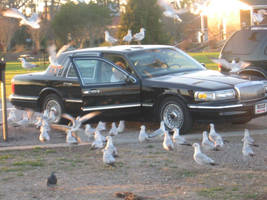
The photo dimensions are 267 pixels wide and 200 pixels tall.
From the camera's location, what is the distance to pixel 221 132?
9.95m

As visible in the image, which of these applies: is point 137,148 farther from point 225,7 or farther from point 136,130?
point 225,7

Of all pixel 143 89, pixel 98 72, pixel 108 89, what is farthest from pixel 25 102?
pixel 143 89

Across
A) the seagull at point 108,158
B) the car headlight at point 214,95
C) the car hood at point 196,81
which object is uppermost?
the car hood at point 196,81

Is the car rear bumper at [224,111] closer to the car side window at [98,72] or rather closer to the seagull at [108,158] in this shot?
the car side window at [98,72]

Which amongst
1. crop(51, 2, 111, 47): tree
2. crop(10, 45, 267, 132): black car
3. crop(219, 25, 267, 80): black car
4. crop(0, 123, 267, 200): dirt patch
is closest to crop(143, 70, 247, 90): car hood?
crop(10, 45, 267, 132): black car

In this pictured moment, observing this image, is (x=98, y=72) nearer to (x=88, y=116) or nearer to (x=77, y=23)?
(x=88, y=116)

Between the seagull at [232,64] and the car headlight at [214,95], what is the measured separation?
2.60 meters

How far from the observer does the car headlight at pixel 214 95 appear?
30.7ft

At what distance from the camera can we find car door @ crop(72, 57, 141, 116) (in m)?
10.2

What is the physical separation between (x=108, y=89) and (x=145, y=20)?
24843 mm

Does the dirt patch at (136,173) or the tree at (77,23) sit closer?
the dirt patch at (136,173)

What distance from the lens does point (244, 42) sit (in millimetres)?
13055

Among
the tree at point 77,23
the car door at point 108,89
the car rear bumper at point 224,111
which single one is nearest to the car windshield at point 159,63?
the car door at point 108,89

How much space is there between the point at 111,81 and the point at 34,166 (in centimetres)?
327
